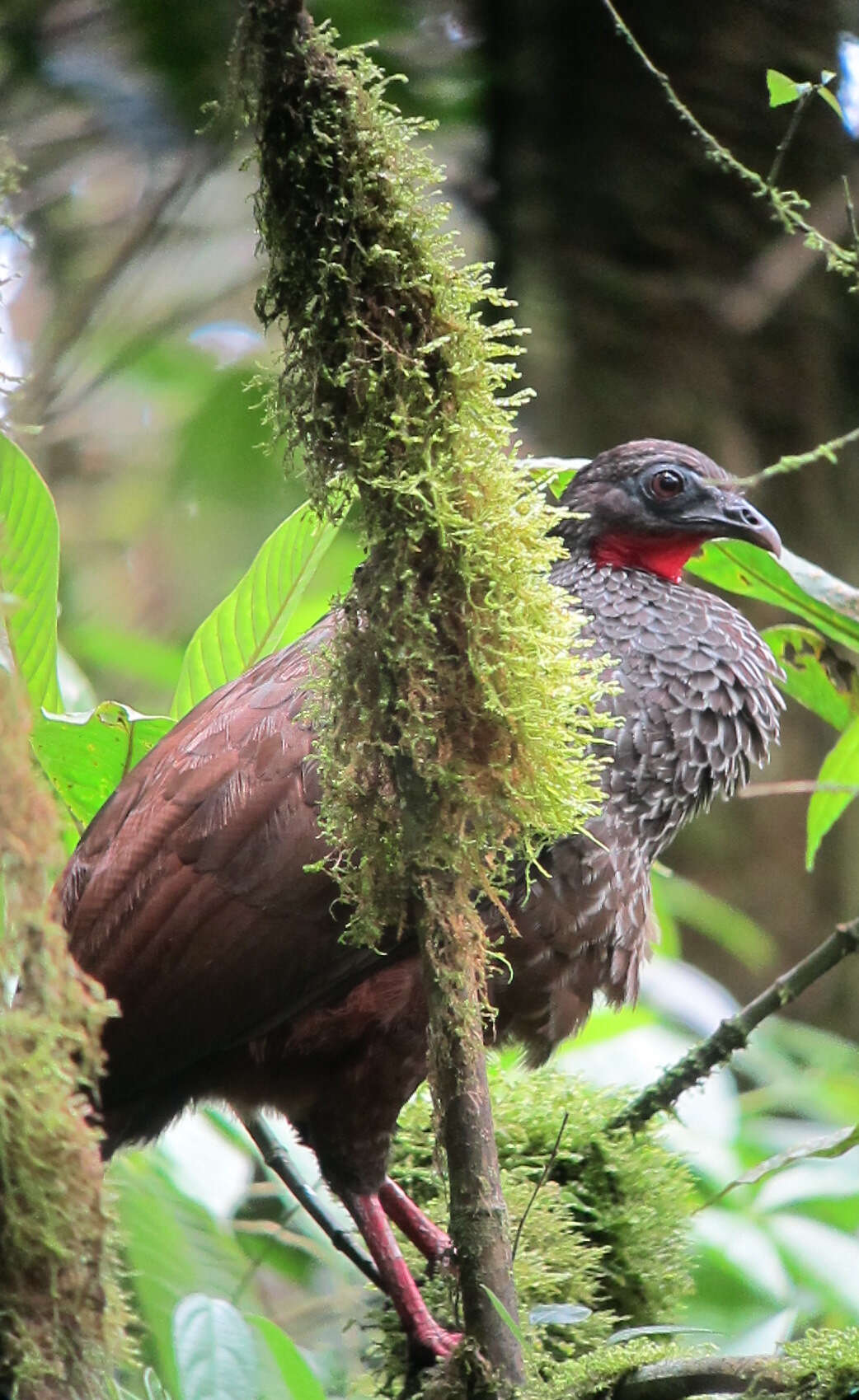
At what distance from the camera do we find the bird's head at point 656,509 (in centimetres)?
285

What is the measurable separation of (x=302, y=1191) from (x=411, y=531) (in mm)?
1559

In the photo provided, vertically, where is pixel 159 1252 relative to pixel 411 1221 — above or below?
below

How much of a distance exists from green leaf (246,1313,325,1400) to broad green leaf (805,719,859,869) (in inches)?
44.3

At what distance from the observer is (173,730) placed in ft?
8.50

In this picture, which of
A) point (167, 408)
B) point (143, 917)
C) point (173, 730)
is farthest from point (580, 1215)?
point (167, 408)

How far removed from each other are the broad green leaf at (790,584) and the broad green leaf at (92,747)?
1080 millimetres

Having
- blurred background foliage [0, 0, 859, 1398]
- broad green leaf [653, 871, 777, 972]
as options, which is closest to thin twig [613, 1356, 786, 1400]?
broad green leaf [653, 871, 777, 972]

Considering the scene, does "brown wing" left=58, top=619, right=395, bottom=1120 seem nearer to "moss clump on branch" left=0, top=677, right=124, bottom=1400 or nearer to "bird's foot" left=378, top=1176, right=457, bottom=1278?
"bird's foot" left=378, top=1176, right=457, bottom=1278

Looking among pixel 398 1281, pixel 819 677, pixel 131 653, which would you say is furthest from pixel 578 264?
pixel 398 1281

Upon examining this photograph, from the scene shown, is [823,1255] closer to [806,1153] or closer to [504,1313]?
[806,1153]

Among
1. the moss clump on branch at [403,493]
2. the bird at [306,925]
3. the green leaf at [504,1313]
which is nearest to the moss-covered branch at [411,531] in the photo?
the moss clump on branch at [403,493]

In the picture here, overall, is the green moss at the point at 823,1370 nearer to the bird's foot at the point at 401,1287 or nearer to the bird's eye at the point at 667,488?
the bird's foot at the point at 401,1287

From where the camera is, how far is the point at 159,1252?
239 centimetres

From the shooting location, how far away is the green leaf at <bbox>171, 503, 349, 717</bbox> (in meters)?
2.52
